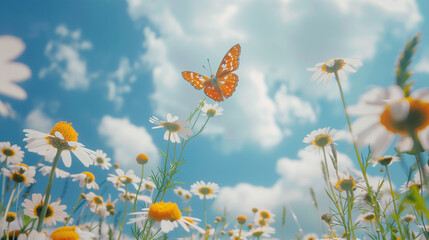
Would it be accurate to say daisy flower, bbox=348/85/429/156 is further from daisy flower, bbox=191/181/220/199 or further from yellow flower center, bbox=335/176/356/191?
daisy flower, bbox=191/181/220/199

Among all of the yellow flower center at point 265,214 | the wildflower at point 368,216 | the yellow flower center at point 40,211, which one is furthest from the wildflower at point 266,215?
the yellow flower center at point 40,211

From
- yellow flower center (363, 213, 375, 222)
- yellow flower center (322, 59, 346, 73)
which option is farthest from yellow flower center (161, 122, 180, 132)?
yellow flower center (363, 213, 375, 222)

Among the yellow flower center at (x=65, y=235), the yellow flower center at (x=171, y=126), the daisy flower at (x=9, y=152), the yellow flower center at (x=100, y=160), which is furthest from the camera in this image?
the yellow flower center at (x=100, y=160)

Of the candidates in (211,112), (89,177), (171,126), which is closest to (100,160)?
(89,177)

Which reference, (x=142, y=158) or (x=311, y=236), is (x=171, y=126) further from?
(x=311, y=236)

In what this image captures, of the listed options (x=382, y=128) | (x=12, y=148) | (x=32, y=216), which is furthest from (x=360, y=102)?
(x=12, y=148)

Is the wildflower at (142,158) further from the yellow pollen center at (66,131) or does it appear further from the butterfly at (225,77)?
the yellow pollen center at (66,131)
